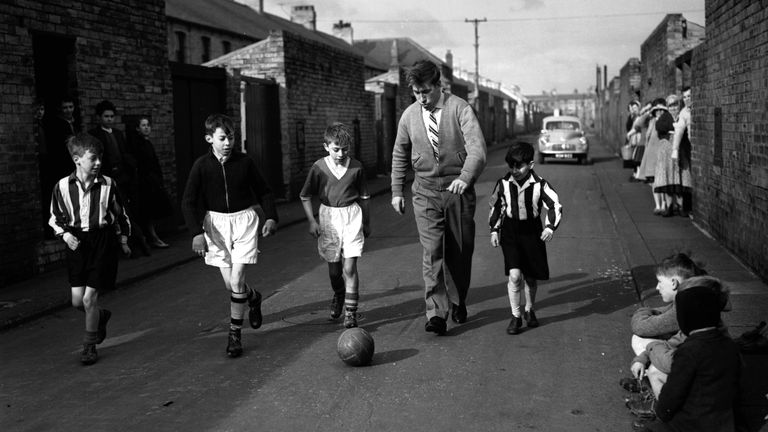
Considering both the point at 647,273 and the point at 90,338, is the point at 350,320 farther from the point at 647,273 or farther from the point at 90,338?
the point at 647,273

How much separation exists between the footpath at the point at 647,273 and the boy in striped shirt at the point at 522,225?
107cm

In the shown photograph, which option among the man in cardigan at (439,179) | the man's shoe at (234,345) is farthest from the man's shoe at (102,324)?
the man in cardigan at (439,179)

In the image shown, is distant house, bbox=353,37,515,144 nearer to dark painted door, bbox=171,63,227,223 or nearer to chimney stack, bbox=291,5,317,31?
chimney stack, bbox=291,5,317,31

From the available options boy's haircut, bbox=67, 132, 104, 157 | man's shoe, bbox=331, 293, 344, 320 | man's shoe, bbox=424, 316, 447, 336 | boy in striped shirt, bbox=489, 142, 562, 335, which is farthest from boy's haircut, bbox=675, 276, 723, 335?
boy's haircut, bbox=67, 132, 104, 157

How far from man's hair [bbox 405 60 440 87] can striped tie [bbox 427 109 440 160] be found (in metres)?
0.25

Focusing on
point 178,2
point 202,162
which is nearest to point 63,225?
point 202,162

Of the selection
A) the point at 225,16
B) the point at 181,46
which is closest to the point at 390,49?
the point at 225,16

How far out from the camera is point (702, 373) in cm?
355

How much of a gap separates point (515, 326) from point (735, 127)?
4439 millimetres

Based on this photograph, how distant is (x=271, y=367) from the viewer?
538 centimetres

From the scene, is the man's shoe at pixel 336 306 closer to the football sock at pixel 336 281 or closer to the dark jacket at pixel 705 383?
the football sock at pixel 336 281

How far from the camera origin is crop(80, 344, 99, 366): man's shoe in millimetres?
5590

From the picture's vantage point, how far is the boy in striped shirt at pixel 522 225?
6.18 meters

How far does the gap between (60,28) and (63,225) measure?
5019mm
